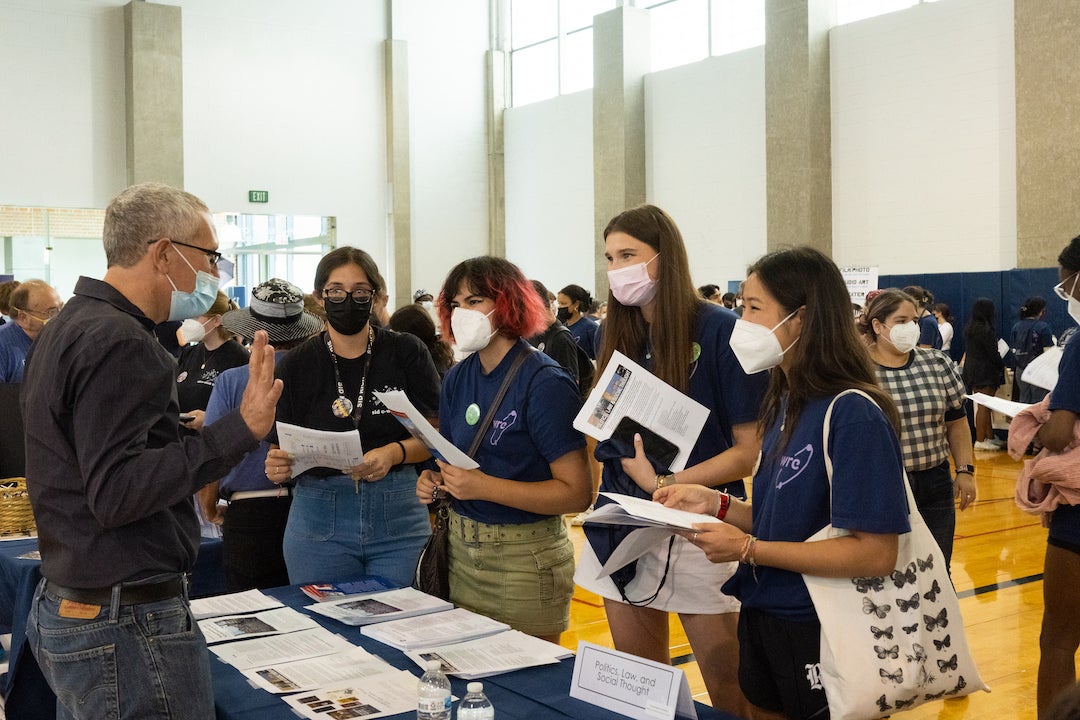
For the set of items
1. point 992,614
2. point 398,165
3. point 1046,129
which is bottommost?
point 992,614

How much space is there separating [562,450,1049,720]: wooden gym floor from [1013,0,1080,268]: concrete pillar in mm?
3398

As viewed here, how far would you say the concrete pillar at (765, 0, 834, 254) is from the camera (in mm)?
12234

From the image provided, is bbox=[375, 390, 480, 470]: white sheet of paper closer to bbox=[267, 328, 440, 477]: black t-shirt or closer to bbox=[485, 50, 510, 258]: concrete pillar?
bbox=[267, 328, 440, 477]: black t-shirt

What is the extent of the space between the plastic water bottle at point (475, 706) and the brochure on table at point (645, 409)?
2.46ft

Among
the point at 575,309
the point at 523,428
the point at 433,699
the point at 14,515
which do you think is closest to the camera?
the point at 433,699

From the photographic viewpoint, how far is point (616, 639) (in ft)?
8.64

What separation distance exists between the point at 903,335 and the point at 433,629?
2450mm

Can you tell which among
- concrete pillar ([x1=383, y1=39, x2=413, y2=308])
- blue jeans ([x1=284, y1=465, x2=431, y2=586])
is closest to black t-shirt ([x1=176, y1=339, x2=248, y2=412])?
blue jeans ([x1=284, y1=465, x2=431, y2=586])

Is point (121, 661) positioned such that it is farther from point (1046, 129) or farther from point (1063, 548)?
point (1046, 129)

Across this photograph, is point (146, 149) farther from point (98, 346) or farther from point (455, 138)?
point (98, 346)

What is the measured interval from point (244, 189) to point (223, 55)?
6.65 feet

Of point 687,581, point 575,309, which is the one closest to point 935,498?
point 687,581

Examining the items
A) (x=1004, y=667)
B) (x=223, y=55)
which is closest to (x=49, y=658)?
(x=1004, y=667)

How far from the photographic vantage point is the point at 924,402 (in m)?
3.93
